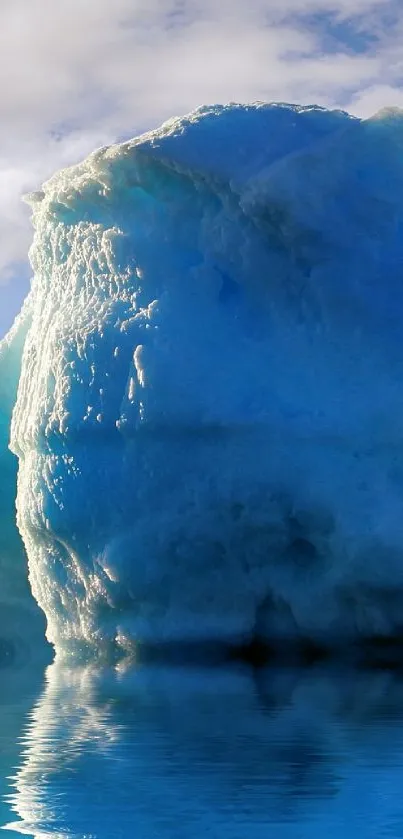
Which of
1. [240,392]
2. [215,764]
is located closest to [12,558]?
[240,392]

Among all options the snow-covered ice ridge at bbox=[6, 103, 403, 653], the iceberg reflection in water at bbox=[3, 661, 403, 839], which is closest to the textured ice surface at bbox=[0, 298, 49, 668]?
the snow-covered ice ridge at bbox=[6, 103, 403, 653]

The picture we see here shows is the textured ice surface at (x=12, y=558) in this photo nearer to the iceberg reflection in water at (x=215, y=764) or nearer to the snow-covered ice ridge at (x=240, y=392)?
the snow-covered ice ridge at (x=240, y=392)

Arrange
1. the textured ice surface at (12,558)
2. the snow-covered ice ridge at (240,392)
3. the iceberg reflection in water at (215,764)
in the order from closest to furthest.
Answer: the iceberg reflection in water at (215,764)
the snow-covered ice ridge at (240,392)
the textured ice surface at (12,558)

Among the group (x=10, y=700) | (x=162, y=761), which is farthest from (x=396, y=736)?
(x=10, y=700)

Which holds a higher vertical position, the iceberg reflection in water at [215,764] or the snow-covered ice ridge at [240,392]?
the snow-covered ice ridge at [240,392]

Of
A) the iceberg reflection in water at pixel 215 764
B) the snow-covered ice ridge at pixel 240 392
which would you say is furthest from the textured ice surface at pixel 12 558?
the iceberg reflection in water at pixel 215 764

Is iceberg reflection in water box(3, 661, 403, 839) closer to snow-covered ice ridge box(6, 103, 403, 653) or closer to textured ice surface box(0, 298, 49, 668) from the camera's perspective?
snow-covered ice ridge box(6, 103, 403, 653)
